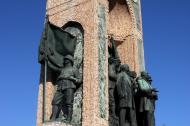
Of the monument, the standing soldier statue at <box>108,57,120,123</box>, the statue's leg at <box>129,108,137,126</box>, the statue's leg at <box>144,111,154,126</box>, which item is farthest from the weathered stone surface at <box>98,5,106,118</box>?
the statue's leg at <box>144,111,154,126</box>

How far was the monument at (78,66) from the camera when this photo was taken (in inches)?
375

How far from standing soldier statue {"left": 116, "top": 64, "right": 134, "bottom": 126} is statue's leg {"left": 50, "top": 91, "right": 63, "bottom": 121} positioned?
5.34 ft

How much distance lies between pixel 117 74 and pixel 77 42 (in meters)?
1.39

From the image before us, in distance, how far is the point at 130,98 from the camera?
406 inches

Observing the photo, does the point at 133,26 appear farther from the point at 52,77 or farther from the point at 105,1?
the point at 52,77

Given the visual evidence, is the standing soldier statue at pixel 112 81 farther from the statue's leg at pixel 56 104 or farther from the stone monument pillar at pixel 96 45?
the statue's leg at pixel 56 104

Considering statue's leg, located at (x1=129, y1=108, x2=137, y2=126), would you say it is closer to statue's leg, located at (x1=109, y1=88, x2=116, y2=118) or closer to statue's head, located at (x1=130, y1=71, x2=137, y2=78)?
statue's leg, located at (x1=109, y1=88, x2=116, y2=118)

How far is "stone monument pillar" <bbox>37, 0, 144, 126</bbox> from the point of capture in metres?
9.59

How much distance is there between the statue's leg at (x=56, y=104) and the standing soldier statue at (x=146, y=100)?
2.19 metres

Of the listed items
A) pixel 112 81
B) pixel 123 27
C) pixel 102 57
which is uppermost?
pixel 123 27

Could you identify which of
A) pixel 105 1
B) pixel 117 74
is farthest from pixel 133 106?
pixel 105 1

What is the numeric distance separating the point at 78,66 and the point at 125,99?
1476mm

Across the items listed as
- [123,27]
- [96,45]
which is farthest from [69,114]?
[123,27]

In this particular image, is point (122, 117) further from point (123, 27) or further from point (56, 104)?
point (123, 27)
